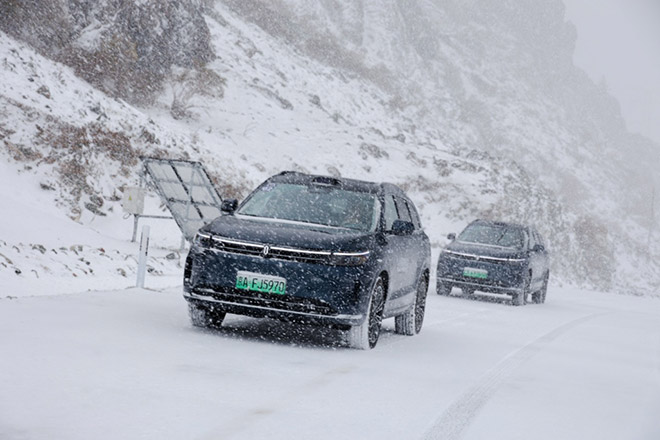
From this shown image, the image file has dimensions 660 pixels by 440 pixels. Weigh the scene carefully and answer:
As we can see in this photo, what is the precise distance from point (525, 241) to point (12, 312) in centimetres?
1277

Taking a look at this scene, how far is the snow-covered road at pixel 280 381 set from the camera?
4828mm

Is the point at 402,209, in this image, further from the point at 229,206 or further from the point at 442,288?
the point at 442,288

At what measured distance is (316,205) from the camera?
9.10 meters

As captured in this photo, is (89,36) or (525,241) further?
(89,36)

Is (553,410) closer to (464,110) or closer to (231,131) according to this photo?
A: (231,131)

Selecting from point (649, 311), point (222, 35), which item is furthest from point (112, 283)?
point (222, 35)

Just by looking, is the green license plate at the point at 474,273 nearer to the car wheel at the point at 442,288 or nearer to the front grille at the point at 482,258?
the front grille at the point at 482,258

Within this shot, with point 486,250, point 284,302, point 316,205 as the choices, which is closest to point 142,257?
point 316,205

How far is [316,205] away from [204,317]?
5.61ft

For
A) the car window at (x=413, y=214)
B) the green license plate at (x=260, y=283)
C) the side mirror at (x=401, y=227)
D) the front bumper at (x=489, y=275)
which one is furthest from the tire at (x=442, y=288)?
the green license plate at (x=260, y=283)

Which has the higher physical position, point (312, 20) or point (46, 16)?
point (312, 20)

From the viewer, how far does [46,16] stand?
2861cm

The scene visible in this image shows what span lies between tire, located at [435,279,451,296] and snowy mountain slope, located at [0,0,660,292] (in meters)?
6.71

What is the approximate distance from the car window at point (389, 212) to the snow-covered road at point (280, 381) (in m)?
1.34
